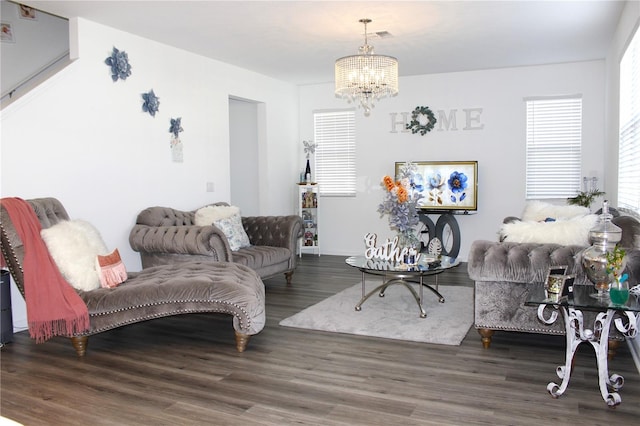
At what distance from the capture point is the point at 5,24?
208 inches

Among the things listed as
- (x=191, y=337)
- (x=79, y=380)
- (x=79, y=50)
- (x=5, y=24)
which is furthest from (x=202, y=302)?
(x=5, y=24)

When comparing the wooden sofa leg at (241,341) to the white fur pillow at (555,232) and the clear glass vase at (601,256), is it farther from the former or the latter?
the clear glass vase at (601,256)

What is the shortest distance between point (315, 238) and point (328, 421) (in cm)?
567

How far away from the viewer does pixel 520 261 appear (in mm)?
3574

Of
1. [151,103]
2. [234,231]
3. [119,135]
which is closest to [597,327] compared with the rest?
[234,231]

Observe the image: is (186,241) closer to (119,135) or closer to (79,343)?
(119,135)

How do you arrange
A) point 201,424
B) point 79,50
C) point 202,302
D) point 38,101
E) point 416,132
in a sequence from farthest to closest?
point 416,132 < point 79,50 < point 38,101 < point 202,302 < point 201,424

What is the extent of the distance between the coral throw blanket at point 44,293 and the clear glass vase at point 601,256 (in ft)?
10.3

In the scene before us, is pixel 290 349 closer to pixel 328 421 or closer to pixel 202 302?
pixel 202 302

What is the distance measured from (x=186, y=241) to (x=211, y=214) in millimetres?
998

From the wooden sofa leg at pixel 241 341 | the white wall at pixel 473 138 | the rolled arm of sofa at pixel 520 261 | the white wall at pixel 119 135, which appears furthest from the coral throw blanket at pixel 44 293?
the white wall at pixel 473 138

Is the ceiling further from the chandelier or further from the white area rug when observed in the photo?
the white area rug

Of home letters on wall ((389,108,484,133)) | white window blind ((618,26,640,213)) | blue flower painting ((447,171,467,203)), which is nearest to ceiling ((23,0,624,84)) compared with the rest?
white window blind ((618,26,640,213))

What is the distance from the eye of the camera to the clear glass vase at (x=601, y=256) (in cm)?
287
